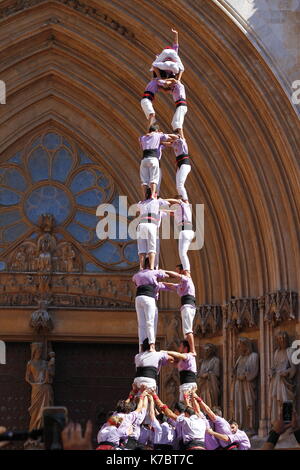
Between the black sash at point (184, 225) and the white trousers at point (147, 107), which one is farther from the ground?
the white trousers at point (147, 107)

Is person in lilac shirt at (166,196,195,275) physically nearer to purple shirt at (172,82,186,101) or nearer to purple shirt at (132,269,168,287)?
purple shirt at (132,269,168,287)

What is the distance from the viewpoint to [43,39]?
1728 cm

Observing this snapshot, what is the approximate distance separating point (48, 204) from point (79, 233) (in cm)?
75

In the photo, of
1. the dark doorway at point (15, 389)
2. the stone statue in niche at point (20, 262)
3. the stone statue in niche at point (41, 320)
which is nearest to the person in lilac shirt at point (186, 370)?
the stone statue in niche at point (41, 320)

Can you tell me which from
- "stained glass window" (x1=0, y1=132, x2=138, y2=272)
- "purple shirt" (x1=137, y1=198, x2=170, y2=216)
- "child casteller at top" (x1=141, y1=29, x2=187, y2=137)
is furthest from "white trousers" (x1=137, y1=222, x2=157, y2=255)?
"stained glass window" (x1=0, y1=132, x2=138, y2=272)

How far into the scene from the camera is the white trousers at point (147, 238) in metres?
11.1

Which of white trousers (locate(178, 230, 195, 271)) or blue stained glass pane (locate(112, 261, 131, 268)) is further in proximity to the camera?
blue stained glass pane (locate(112, 261, 131, 268))

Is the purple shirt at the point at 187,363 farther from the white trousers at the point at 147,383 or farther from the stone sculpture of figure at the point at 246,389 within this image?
the stone sculpture of figure at the point at 246,389

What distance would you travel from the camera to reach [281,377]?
48.3 ft

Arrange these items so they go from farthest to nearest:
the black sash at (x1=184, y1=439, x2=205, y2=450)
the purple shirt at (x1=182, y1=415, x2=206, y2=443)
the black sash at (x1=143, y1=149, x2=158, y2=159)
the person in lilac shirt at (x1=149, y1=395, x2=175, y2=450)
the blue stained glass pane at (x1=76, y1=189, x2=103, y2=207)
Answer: the blue stained glass pane at (x1=76, y1=189, x2=103, y2=207), the black sash at (x1=143, y1=149, x2=158, y2=159), the person in lilac shirt at (x1=149, y1=395, x2=175, y2=450), the purple shirt at (x1=182, y1=415, x2=206, y2=443), the black sash at (x1=184, y1=439, x2=205, y2=450)

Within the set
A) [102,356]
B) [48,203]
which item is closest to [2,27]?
[48,203]

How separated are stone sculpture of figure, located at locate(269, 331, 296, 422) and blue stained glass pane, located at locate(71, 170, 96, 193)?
4.79 meters

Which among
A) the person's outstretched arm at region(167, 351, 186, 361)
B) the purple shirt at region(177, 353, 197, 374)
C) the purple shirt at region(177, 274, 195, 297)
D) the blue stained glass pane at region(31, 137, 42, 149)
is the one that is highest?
the blue stained glass pane at region(31, 137, 42, 149)

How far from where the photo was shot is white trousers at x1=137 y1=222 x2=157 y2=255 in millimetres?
11133
